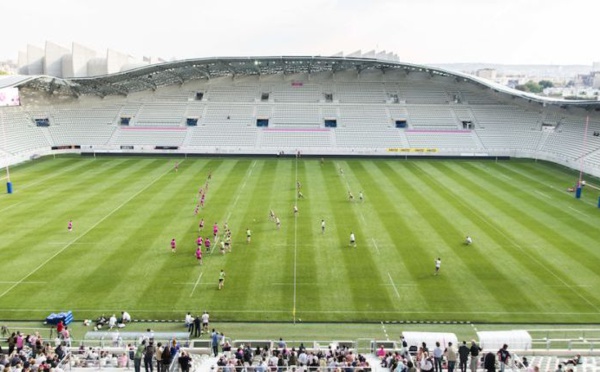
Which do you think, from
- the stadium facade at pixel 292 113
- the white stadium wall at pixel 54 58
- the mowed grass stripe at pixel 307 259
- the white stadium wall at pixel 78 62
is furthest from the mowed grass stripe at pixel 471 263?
the white stadium wall at pixel 54 58

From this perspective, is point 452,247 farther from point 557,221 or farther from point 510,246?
point 557,221

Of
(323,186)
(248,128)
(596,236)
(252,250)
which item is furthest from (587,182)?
(248,128)

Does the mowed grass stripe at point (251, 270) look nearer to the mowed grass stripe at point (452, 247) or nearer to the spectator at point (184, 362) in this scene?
the spectator at point (184, 362)

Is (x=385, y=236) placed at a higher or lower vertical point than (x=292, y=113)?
lower

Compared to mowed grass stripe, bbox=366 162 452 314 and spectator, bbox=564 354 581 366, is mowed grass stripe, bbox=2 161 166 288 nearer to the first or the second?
mowed grass stripe, bbox=366 162 452 314

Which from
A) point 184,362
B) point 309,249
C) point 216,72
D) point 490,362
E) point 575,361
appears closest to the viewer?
point 184,362

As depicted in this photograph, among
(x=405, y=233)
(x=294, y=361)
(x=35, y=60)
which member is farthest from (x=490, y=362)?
(x=35, y=60)

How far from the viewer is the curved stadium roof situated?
67938mm

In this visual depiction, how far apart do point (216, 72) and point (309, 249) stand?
55628mm

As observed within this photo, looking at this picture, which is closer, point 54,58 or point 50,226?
point 50,226

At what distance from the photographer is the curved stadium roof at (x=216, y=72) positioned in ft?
223

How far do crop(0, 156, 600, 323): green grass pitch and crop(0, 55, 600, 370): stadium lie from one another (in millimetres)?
146

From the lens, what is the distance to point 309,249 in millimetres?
30625

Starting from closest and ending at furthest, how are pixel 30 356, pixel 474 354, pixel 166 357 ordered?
pixel 166 357, pixel 474 354, pixel 30 356
